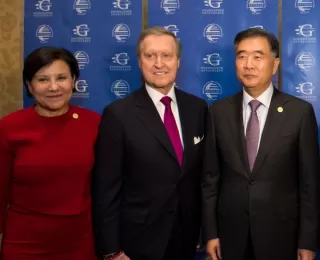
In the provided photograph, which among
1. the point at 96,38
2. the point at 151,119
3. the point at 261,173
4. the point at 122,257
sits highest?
the point at 96,38

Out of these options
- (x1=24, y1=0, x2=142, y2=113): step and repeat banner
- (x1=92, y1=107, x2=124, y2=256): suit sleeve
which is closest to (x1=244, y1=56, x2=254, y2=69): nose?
(x1=92, y1=107, x2=124, y2=256): suit sleeve

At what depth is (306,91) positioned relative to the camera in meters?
2.83

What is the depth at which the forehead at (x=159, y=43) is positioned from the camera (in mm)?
2150

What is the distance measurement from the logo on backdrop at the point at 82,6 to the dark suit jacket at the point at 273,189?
5.04 feet

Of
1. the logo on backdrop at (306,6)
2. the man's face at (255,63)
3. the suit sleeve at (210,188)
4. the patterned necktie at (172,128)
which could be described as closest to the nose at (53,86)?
the patterned necktie at (172,128)

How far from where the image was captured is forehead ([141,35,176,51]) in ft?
7.06

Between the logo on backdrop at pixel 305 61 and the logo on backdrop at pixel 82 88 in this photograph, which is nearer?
the logo on backdrop at pixel 305 61

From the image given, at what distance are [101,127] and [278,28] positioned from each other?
1454 millimetres

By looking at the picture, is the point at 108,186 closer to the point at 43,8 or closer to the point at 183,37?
the point at 183,37

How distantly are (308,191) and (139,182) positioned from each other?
2.59ft

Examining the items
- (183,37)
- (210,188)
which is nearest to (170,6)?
(183,37)

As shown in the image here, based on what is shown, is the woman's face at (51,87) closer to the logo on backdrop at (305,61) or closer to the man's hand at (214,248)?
the man's hand at (214,248)

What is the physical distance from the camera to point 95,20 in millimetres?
3020

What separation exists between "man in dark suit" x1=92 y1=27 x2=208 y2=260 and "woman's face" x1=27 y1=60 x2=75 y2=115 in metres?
0.24
